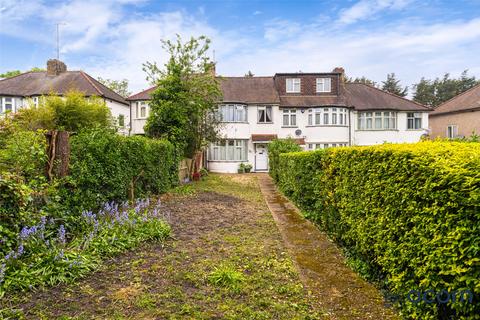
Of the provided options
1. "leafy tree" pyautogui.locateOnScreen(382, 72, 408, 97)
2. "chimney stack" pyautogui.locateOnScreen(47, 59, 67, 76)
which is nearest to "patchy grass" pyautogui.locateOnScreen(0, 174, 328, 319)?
"chimney stack" pyautogui.locateOnScreen(47, 59, 67, 76)

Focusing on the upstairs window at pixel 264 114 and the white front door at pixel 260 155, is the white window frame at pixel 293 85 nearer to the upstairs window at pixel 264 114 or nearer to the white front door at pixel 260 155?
the upstairs window at pixel 264 114

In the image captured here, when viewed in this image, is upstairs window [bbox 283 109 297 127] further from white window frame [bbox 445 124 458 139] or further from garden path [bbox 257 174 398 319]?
garden path [bbox 257 174 398 319]

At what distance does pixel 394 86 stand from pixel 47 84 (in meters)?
50.9

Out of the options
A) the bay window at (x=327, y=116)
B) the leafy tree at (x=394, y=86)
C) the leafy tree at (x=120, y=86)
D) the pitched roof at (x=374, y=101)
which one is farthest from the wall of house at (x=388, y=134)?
the leafy tree at (x=120, y=86)

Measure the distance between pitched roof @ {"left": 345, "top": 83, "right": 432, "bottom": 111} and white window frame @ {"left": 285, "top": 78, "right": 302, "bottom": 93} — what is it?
4.33m

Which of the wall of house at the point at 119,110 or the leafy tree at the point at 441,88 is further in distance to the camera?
the leafy tree at the point at 441,88

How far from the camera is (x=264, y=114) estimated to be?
2522 cm

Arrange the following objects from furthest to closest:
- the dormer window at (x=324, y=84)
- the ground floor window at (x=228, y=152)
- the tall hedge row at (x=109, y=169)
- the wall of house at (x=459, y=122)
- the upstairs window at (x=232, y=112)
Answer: the wall of house at (x=459, y=122), the dormer window at (x=324, y=84), the ground floor window at (x=228, y=152), the upstairs window at (x=232, y=112), the tall hedge row at (x=109, y=169)

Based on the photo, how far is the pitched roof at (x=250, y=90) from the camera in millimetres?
25156

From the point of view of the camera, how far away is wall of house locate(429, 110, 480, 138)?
26656 millimetres

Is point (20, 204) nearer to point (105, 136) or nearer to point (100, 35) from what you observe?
point (105, 136)

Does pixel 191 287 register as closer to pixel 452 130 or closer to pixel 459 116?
pixel 459 116

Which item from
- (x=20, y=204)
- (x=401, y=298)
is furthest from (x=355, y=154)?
(x=20, y=204)

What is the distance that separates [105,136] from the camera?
7.58 meters
